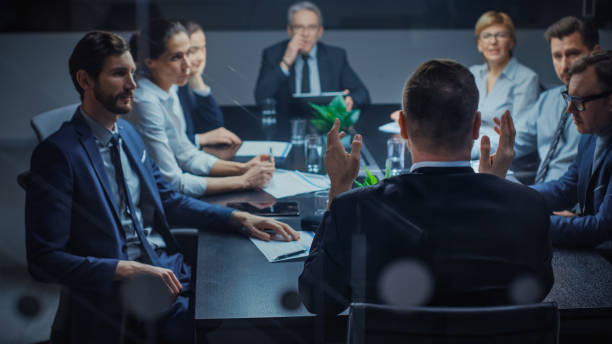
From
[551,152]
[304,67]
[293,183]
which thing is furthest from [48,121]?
[304,67]

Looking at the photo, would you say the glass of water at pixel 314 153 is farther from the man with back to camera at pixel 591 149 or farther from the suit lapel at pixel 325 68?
the suit lapel at pixel 325 68

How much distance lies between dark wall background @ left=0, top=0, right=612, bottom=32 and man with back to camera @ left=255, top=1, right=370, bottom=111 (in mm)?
1626

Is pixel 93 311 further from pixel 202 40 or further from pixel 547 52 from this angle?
pixel 547 52

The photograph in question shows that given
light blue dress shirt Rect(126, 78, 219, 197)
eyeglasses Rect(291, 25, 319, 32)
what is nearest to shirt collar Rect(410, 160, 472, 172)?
light blue dress shirt Rect(126, 78, 219, 197)

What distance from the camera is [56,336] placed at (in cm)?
176

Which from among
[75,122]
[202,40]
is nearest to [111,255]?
[75,122]

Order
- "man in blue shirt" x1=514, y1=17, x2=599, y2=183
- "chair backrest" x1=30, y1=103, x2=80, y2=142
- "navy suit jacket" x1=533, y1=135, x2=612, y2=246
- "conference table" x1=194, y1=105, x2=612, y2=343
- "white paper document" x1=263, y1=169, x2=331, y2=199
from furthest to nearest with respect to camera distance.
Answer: "man in blue shirt" x1=514, y1=17, x2=599, y2=183 → "white paper document" x1=263, y1=169, x2=331, y2=199 → "chair backrest" x1=30, y1=103, x2=80, y2=142 → "navy suit jacket" x1=533, y1=135, x2=612, y2=246 → "conference table" x1=194, y1=105, x2=612, y2=343

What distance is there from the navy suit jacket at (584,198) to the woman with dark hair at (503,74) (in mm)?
1146

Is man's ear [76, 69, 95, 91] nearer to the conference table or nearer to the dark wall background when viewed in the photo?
the conference table

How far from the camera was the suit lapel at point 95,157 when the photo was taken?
5.76 ft

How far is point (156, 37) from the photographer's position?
257 cm

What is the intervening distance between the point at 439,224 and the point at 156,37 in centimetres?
185

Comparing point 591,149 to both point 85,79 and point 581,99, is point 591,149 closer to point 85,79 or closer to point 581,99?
point 581,99

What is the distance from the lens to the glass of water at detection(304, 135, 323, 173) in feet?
8.52
